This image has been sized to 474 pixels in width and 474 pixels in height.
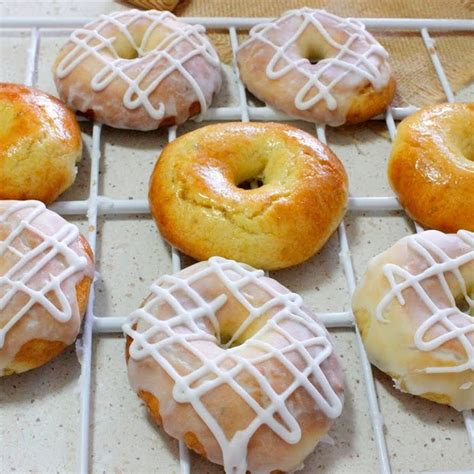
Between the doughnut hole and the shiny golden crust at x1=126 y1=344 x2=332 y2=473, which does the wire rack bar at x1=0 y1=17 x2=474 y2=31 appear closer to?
the doughnut hole

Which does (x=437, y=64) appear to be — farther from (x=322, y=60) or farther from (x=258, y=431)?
(x=258, y=431)

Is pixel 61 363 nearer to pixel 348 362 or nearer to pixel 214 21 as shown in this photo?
pixel 348 362

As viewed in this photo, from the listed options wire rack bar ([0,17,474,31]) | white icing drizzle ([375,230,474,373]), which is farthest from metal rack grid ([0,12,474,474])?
white icing drizzle ([375,230,474,373])

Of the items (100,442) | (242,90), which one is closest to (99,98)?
(242,90)

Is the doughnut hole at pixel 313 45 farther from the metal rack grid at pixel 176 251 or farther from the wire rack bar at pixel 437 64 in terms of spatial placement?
the wire rack bar at pixel 437 64

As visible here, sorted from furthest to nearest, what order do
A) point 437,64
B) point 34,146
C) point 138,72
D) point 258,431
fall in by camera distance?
1. point 437,64
2. point 138,72
3. point 34,146
4. point 258,431

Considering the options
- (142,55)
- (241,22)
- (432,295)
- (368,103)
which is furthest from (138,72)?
(432,295)

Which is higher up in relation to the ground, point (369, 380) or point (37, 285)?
point (37, 285)
